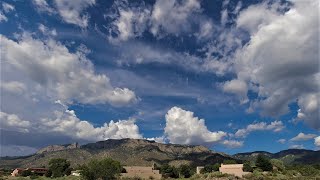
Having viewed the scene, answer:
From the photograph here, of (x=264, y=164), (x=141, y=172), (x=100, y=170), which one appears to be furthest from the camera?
(x=141, y=172)

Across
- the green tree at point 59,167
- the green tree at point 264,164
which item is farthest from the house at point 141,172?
the green tree at point 264,164

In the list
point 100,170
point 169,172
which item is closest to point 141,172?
point 169,172

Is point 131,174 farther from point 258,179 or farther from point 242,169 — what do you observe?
point 258,179

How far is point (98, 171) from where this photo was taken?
372 feet

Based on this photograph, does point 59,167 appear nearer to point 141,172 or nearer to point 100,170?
point 141,172

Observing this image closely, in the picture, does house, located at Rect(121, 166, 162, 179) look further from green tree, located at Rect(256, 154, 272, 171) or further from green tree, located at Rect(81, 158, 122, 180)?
green tree, located at Rect(256, 154, 272, 171)

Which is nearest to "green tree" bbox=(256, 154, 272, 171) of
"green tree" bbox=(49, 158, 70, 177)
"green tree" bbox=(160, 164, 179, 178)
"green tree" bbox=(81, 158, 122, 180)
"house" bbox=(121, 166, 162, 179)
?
"house" bbox=(121, 166, 162, 179)

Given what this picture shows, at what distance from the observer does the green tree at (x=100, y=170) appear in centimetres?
11275

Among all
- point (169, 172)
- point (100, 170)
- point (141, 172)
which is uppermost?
point (169, 172)

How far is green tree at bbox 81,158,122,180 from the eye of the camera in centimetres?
11275

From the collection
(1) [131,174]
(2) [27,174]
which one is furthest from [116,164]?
(2) [27,174]

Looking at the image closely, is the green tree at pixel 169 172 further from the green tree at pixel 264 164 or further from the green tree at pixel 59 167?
the green tree at pixel 264 164

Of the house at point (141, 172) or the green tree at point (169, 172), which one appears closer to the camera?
the house at point (141, 172)

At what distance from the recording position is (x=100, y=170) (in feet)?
373
